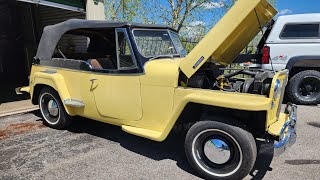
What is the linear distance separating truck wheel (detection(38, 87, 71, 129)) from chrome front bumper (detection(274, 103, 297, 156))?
11.3ft

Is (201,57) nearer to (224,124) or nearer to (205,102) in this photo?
(205,102)

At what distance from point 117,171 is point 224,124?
4.73 feet

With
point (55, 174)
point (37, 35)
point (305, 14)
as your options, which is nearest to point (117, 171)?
point (55, 174)

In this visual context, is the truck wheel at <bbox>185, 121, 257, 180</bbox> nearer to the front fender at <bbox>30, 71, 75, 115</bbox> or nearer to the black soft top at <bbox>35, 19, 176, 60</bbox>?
the black soft top at <bbox>35, 19, 176, 60</bbox>

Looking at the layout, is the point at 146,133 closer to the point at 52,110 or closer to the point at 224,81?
the point at 224,81

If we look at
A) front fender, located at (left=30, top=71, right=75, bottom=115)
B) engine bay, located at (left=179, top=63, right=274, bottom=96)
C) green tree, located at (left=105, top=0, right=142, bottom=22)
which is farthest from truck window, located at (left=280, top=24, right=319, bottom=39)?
green tree, located at (left=105, top=0, right=142, bottom=22)

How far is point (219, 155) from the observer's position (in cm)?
314

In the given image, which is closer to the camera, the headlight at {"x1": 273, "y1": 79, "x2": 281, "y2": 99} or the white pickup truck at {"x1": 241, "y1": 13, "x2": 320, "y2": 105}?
the headlight at {"x1": 273, "y1": 79, "x2": 281, "y2": 99}

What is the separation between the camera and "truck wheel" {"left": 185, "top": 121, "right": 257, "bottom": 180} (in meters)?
2.95

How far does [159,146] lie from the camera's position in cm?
418

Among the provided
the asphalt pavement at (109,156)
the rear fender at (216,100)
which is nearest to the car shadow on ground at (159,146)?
the asphalt pavement at (109,156)

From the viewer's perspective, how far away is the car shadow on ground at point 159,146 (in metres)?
3.55

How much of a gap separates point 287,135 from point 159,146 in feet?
5.93

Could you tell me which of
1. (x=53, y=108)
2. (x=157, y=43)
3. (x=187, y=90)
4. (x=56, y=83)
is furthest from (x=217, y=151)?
(x=53, y=108)
